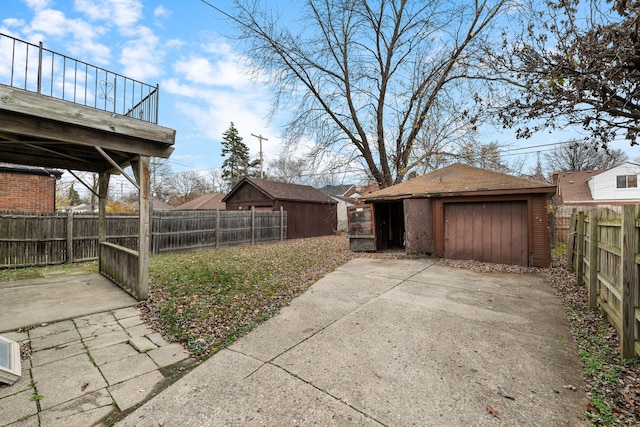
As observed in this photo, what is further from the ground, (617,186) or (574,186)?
(574,186)

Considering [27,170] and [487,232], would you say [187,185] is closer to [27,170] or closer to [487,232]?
[27,170]

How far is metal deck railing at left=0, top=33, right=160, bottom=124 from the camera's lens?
3504 millimetres

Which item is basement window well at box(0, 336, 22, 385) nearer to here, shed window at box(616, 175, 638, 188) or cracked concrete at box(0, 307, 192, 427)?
cracked concrete at box(0, 307, 192, 427)

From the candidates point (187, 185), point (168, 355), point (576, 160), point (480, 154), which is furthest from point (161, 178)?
point (576, 160)

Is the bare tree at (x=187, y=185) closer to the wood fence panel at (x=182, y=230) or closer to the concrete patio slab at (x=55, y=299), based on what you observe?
the wood fence panel at (x=182, y=230)

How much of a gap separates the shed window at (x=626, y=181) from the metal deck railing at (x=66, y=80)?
31.3 meters

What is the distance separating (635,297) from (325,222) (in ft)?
55.5

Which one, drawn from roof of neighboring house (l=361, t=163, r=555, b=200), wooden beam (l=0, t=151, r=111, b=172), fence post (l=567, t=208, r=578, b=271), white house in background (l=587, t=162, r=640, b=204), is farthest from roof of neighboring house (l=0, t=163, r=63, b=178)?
white house in background (l=587, t=162, r=640, b=204)

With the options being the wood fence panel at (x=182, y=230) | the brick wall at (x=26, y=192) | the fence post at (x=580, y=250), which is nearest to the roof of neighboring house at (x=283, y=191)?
the wood fence panel at (x=182, y=230)

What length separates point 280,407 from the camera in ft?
7.18

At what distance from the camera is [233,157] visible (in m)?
38.3

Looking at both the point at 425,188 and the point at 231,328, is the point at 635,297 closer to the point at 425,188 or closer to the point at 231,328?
the point at 231,328

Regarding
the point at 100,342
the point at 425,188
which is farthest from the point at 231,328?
the point at 425,188

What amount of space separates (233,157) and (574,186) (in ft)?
124
